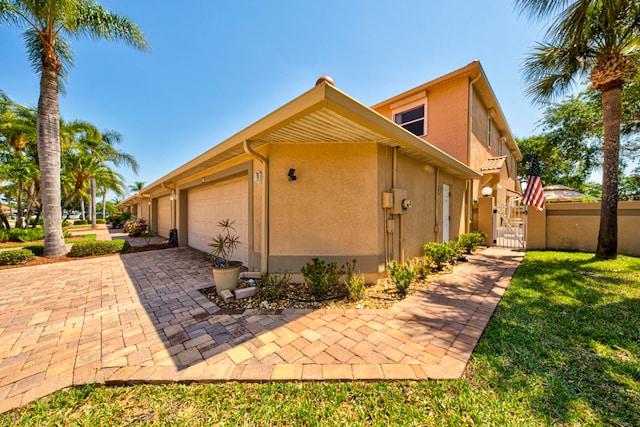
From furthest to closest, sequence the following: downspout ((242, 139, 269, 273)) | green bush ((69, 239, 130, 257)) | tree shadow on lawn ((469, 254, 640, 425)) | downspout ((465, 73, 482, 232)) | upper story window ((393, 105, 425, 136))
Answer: upper story window ((393, 105, 425, 136))
downspout ((465, 73, 482, 232))
green bush ((69, 239, 130, 257))
downspout ((242, 139, 269, 273))
tree shadow on lawn ((469, 254, 640, 425))

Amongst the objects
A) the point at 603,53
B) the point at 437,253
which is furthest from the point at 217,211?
the point at 603,53

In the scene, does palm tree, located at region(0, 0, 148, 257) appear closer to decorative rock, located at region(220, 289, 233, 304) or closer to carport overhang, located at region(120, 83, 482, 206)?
carport overhang, located at region(120, 83, 482, 206)

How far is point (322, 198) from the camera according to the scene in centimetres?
501

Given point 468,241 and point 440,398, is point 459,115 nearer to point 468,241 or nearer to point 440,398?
point 468,241

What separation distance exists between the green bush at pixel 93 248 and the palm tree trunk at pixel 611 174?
1635cm

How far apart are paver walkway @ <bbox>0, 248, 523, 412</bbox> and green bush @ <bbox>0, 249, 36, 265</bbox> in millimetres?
3206

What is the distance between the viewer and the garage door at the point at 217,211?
6957 millimetres

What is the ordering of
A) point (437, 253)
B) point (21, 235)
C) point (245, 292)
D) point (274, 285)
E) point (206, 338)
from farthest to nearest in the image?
point (21, 235) < point (437, 253) < point (274, 285) < point (245, 292) < point (206, 338)

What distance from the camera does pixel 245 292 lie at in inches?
173

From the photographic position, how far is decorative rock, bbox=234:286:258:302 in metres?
4.34

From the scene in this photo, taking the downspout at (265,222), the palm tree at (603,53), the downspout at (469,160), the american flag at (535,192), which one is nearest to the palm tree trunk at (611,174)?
the palm tree at (603,53)

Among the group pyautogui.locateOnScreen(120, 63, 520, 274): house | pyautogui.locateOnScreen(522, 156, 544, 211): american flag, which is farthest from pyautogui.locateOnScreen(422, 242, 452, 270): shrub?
pyautogui.locateOnScreen(522, 156, 544, 211): american flag

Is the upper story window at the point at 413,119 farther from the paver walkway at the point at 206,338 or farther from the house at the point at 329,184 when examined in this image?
the paver walkway at the point at 206,338

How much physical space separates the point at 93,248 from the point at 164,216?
5.99 m
